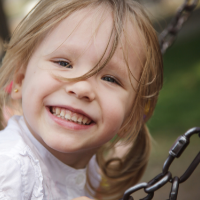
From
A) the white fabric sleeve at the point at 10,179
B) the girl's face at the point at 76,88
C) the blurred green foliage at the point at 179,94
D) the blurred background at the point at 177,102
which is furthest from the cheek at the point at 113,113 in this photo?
the blurred green foliage at the point at 179,94

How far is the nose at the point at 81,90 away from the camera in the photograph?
728 millimetres

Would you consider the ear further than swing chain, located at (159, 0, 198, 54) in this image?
No

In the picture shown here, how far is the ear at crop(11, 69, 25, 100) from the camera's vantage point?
925 millimetres

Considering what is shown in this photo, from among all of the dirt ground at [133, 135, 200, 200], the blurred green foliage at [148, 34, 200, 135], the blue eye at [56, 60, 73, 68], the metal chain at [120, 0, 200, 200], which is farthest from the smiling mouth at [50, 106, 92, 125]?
the blurred green foliage at [148, 34, 200, 135]

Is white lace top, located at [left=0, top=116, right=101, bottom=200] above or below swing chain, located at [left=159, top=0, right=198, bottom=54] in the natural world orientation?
below

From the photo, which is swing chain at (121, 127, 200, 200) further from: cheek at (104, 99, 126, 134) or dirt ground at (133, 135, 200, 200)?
dirt ground at (133, 135, 200, 200)

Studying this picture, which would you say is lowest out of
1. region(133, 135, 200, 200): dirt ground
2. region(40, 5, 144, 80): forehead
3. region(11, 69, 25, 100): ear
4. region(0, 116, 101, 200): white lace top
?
region(133, 135, 200, 200): dirt ground

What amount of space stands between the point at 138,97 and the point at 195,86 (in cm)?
142

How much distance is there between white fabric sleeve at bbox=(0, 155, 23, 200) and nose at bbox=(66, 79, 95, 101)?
0.73 ft

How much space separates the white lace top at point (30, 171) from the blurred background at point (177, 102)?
1.86 ft

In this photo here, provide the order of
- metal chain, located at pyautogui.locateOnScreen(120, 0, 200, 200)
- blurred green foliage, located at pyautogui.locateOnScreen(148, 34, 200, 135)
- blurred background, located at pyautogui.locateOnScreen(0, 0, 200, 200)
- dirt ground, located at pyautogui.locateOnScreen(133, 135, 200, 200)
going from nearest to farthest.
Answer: metal chain, located at pyautogui.locateOnScreen(120, 0, 200, 200), dirt ground, located at pyautogui.locateOnScreen(133, 135, 200, 200), blurred background, located at pyautogui.locateOnScreen(0, 0, 200, 200), blurred green foliage, located at pyautogui.locateOnScreen(148, 34, 200, 135)

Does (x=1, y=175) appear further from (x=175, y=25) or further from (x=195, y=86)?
(x=195, y=86)

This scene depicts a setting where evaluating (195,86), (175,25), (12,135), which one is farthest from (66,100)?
(195,86)

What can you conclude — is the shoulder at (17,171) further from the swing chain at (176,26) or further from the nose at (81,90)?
the swing chain at (176,26)
